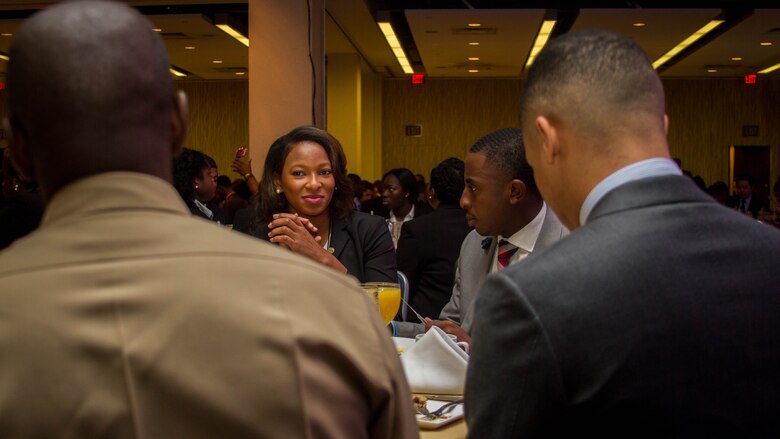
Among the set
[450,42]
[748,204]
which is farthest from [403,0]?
[748,204]

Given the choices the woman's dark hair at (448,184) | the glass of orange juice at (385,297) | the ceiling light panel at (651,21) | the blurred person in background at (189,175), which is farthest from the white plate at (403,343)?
the ceiling light panel at (651,21)

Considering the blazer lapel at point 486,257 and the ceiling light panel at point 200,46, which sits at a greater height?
the ceiling light panel at point 200,46

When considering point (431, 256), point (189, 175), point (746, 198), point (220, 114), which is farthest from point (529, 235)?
point (220, 114)

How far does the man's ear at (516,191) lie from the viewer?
2.84 meters

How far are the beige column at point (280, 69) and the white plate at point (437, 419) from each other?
4.58m

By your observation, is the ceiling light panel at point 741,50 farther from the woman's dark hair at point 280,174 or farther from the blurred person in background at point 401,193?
the woman's dark hair at point 280,174

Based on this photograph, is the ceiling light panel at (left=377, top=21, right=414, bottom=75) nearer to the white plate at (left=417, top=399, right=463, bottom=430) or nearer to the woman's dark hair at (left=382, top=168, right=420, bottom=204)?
the woman's dark hair at (left=382, top=168, right=420, bottom=204)

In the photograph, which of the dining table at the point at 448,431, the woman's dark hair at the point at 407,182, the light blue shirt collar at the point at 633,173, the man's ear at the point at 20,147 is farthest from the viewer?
the woman's dark hair at the point at 407,182

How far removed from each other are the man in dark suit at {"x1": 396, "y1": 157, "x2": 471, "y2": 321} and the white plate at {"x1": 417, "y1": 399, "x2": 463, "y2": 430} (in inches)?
98.0

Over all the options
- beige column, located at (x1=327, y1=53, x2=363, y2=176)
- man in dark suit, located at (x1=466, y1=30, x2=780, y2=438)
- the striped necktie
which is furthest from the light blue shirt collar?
beige column, located at (x1=327, y1=53, x2=363, y2=176)

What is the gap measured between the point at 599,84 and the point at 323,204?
210cm

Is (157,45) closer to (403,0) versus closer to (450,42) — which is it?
(403,0)

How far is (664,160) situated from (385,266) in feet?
7.21

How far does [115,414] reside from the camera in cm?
90
